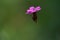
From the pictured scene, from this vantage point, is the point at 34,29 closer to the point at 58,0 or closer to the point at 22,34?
the point at 22,34

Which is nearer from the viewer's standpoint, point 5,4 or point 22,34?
point 22,34

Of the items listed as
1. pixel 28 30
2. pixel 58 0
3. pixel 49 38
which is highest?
pixel 58 0

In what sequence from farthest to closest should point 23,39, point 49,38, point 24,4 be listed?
point 24,4 → point 23,39 → point 49,38

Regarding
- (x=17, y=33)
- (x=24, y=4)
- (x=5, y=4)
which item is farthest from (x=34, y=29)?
(x=5, y=4)

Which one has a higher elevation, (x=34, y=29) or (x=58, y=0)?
(x=58, y=0)

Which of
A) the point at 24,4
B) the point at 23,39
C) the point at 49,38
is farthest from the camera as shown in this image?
the point at 24,4

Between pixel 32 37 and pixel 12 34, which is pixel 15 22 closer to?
pixel 12 34

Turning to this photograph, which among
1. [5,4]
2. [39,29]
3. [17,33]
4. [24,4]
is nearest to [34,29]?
[39,29]
